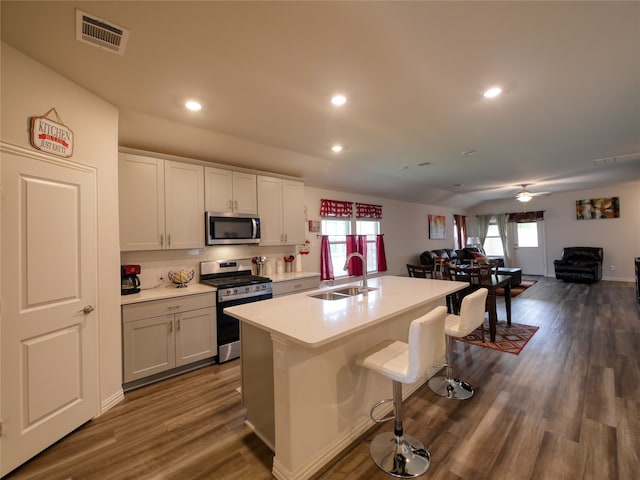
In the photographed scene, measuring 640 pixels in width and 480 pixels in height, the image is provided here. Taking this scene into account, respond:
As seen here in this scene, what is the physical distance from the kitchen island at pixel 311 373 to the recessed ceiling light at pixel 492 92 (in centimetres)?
178

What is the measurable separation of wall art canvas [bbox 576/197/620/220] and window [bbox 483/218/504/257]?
85.0 inches

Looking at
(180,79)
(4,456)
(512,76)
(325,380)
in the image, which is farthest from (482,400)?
(180,79)

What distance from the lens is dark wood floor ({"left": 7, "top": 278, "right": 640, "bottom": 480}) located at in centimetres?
169

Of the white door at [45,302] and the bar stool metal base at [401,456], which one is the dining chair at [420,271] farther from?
the white door at [45,302]

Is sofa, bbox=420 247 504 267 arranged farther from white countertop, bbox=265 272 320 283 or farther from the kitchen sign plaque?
the kitchen sign plaque

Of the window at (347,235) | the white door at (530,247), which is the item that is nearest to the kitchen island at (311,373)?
the window at (347,235)

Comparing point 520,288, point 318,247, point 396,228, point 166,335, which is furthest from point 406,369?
point 520,288

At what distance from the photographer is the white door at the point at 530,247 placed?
8734mm

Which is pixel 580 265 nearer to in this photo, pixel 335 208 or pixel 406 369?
pixel 335 208

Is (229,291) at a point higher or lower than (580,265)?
higher

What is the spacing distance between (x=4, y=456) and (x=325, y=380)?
6.51 ft

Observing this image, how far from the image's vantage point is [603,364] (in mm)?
2920

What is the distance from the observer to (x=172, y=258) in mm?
3369

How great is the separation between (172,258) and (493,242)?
10318mm
